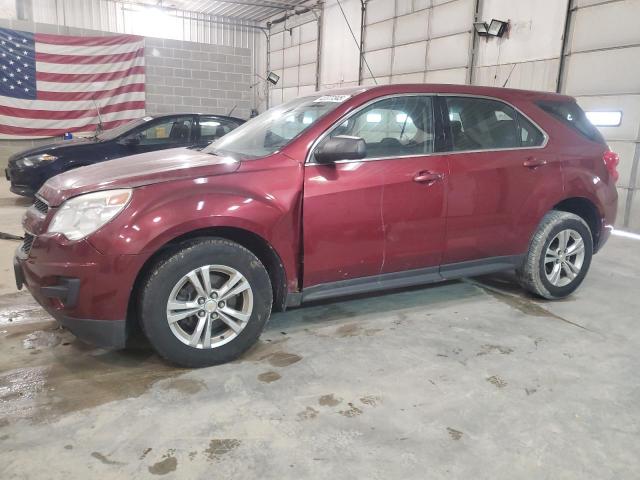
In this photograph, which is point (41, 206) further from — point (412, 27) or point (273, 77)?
point (273, 77)

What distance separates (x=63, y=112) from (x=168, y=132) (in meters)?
5.44

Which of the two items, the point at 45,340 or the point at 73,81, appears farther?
the point at 73,81

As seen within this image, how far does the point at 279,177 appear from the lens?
8.89ft

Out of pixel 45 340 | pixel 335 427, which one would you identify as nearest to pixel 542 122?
pixel 335 427

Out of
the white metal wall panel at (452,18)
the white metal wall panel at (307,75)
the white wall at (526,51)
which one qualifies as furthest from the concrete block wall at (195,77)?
the white metal wall panel at (452,18)

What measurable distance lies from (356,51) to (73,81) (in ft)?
23.3

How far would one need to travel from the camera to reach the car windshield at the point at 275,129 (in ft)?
9.67

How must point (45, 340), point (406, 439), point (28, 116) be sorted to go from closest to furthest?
point (406, 439) < point (45, 340) < point (28, 116)

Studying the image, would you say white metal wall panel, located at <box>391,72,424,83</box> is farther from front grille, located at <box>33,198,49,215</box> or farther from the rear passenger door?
front grille, located at <box>33,198,49,215</box>

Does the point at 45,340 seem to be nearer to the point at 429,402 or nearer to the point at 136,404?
the point at 136,404

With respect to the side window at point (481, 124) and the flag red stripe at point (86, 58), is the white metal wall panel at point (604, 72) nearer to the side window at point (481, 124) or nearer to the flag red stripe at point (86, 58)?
the side window at point (481, 124)

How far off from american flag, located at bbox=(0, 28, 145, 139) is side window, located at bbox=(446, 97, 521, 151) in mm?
10479

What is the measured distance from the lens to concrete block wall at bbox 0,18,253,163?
490 inches

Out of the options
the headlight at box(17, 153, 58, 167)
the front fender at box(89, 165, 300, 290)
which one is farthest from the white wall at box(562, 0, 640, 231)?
the headlight at box(17, 153, 58, 167)
